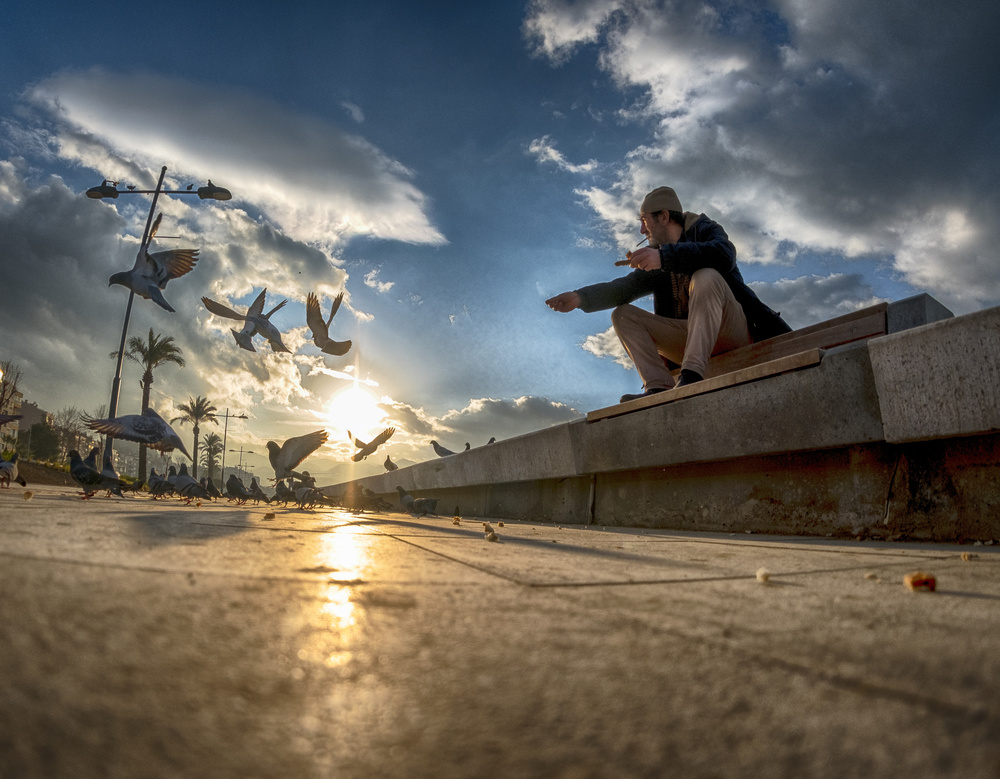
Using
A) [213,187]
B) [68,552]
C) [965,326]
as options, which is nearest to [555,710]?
[68,552]

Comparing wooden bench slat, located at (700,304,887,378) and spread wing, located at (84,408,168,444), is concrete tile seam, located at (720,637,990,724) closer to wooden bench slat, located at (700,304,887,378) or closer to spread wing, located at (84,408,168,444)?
wooden bench slat, located at (700,304,887,378)

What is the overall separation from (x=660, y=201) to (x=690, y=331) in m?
1.25

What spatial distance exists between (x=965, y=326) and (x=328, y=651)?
8.68ft

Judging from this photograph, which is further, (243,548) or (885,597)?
(243,548)

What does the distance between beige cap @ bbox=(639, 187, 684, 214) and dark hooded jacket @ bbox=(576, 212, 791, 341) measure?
0.17 m

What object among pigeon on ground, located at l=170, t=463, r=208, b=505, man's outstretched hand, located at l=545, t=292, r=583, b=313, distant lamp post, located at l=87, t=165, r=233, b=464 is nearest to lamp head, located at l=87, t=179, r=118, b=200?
distant lamp post, located at l=87, t=165, r=233, b=464

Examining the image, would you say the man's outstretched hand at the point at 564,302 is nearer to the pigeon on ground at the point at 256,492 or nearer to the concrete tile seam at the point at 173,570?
the concrete tile seam at the point at 173,570

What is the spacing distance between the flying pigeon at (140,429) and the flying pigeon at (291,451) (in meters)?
2.19

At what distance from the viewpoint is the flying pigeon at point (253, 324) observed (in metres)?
16.7

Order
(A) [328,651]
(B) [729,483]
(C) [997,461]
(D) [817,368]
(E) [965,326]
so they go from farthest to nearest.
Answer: (B) [729,483], (D) [817,368], (C) [997,461], (E) [965,326], (A) [328,651]

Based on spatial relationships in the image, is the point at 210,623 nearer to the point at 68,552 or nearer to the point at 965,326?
the point at 68,552

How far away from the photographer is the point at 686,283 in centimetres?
467

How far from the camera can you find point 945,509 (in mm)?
2592

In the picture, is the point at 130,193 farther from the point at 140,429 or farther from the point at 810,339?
the point at 810,339
